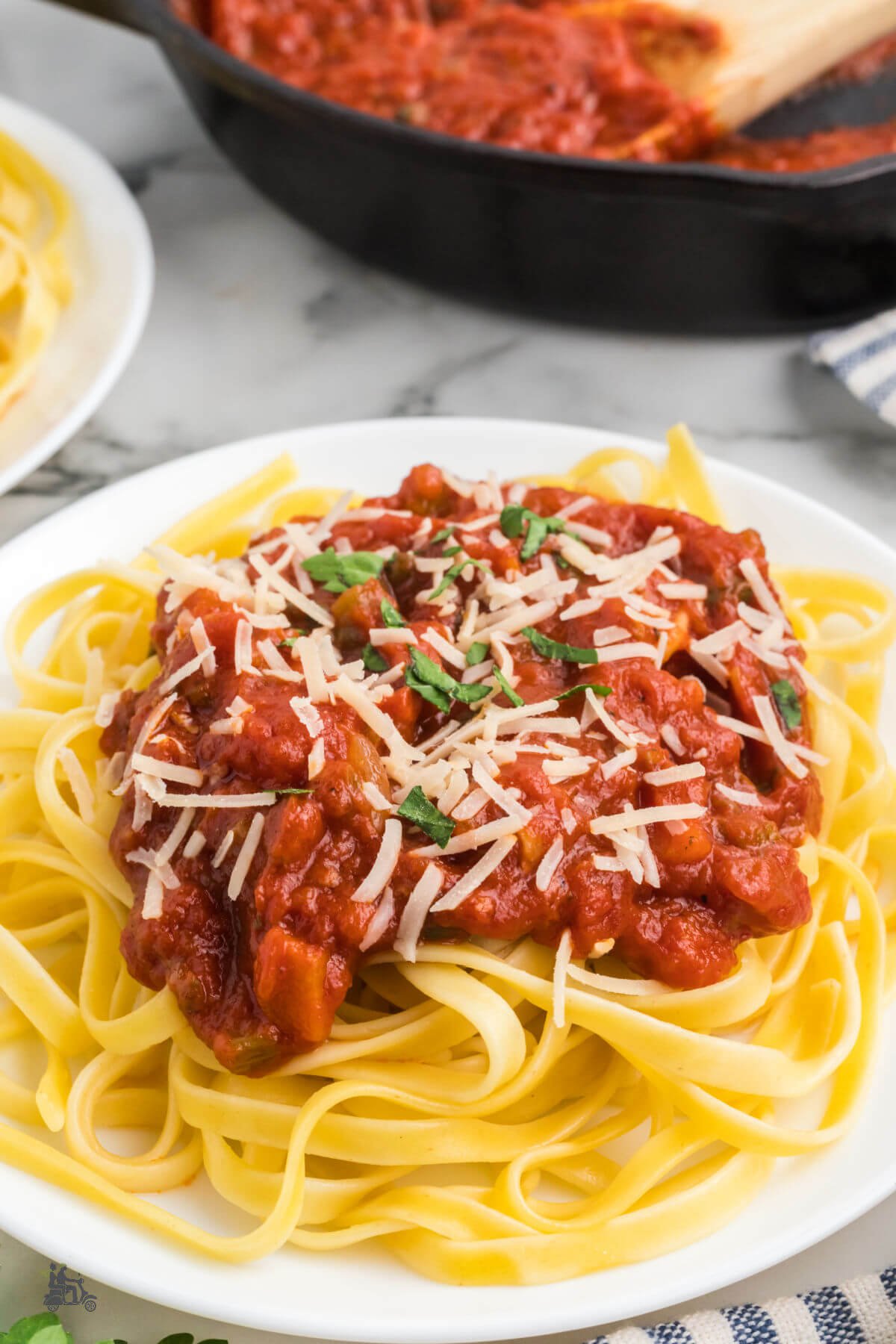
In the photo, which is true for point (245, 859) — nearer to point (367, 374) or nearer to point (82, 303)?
point (82, 303)

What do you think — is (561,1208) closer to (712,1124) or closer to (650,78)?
(712,1124)

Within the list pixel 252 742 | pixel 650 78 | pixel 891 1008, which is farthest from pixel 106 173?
pixel 891 1008

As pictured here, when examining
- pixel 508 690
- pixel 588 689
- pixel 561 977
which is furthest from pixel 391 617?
pixel 561 977

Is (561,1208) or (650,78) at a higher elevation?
(650,78)

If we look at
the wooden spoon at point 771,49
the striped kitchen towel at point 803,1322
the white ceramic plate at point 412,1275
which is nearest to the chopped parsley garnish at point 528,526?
the white ceramic plate at point 412,1275

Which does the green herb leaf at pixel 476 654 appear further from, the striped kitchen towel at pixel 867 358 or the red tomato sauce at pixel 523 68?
the red tomato sauce at pixel 523 68

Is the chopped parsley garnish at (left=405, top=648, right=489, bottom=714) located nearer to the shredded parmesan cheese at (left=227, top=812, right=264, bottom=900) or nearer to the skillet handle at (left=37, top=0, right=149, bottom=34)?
the shredded parmesan cheese at (left=227, top=812, right=264, bottom=900)
